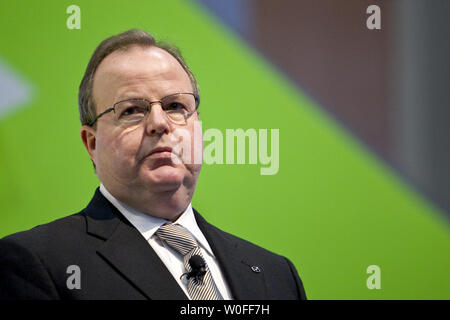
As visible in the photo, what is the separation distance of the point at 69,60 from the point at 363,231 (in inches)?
64.2

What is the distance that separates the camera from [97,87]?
2447mm

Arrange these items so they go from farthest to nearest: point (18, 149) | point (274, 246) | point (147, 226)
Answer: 1. point (274, 246)
2. point (18, 149)
3. point (147, 226)

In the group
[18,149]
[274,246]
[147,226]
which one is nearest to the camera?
[147,226]

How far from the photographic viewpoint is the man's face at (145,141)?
7.59 ft

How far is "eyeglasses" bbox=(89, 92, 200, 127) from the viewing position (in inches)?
92.3

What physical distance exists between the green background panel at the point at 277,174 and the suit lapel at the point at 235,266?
0.26 metres

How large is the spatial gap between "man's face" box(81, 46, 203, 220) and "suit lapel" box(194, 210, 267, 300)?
0.64 feet

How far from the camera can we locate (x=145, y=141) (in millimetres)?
2307

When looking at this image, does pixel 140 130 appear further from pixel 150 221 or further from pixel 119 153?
pixel 150 221

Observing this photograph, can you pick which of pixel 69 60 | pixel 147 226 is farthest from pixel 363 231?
pixel 69 60

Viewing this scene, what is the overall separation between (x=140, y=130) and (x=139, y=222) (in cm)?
37

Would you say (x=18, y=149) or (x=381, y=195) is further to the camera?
(x=381, y=195)
